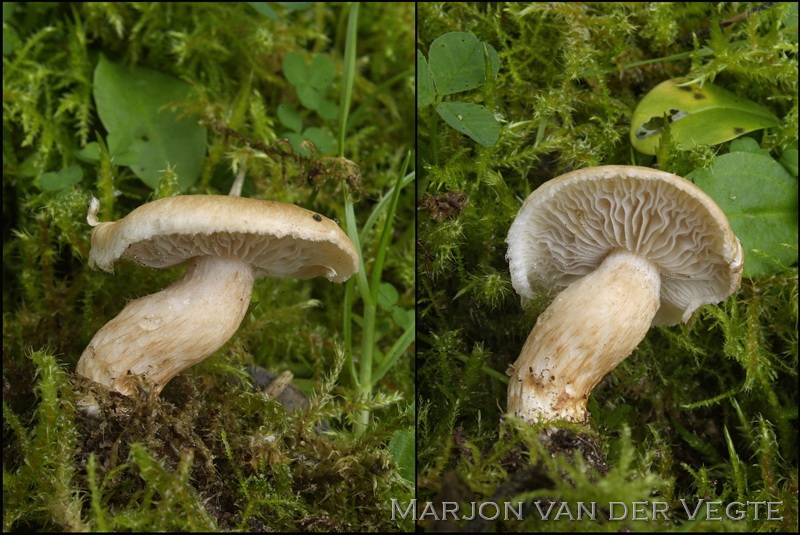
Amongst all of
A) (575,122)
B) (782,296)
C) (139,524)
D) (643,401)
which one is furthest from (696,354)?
(139,524)

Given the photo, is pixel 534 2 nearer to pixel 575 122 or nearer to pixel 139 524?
pixel 575 122

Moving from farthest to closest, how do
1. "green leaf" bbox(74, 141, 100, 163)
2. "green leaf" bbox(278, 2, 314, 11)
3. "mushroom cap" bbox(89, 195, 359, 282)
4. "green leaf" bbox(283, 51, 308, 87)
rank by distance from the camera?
"green leaf" bbox(278, 2, 314, 11)
"green leaf" bbox(283, 51, 308, 87)
"green leaf" bbox(74, 141, 100, 163)
"mushroom cap" bbox(89, 195, 359, 282)

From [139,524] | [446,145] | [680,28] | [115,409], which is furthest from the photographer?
[680,28]

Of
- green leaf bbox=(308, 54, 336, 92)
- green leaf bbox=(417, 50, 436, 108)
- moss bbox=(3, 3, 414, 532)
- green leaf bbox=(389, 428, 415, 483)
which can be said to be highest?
green leaf bbox=(417, 50, 436, 108)

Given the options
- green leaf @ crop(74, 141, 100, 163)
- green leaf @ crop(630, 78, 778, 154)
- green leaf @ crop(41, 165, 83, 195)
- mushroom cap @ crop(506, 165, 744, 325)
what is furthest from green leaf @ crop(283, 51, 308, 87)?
green leaf @ crop(630, 78, 778, 154)

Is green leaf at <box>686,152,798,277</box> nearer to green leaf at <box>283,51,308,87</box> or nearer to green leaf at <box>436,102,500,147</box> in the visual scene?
green leaf at <box>436,102,500,147</box>
